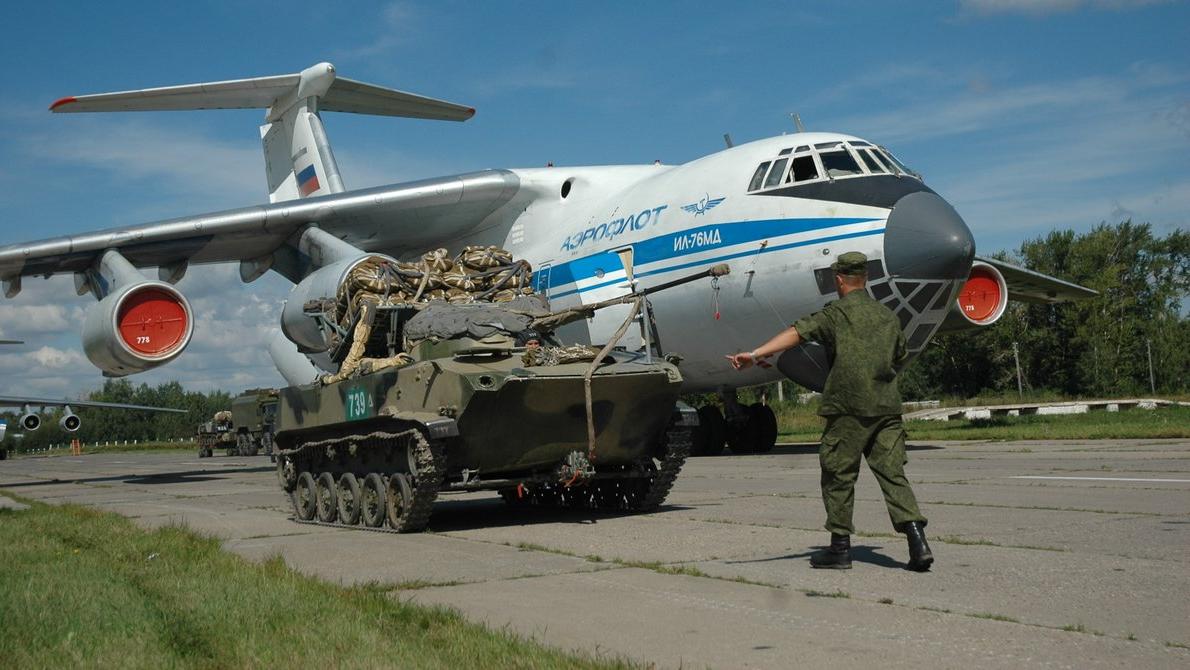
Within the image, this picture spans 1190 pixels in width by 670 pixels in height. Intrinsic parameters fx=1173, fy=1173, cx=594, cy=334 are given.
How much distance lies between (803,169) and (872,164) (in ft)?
2.74

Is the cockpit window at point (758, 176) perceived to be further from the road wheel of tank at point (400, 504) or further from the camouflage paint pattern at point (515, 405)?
the road wheel of tank at point (400, 504)

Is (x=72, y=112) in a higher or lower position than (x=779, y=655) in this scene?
higher

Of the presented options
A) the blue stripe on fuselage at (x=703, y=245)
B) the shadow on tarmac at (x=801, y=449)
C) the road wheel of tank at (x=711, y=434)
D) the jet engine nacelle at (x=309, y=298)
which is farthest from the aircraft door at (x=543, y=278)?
the shadow on tarmac at (x=801, y=449)

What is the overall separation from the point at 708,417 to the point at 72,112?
1183 centimetres

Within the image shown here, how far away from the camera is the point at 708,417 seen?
19125 mm

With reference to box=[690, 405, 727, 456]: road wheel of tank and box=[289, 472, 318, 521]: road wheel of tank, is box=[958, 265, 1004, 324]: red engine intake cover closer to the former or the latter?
box=[690, 405, 727, 456]: road wheel of tank

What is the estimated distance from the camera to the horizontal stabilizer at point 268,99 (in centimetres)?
2031

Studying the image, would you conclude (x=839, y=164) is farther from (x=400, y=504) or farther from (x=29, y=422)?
(x=29, y=422)

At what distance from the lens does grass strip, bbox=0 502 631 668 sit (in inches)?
173

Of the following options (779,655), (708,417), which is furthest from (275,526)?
(708,417)

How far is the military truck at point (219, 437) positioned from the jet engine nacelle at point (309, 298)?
26.8m

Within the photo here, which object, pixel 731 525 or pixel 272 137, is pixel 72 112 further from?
pixel 731 525

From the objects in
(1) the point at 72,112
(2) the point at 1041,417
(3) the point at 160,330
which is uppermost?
(1) the point at 72,112

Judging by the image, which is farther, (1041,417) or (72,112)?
(1041,417)
